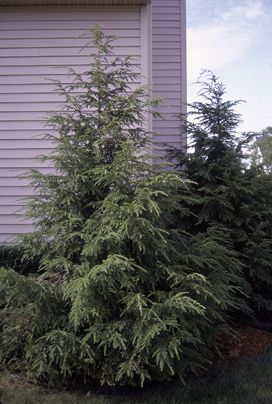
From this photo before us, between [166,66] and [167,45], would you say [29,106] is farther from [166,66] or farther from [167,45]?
[167,45]

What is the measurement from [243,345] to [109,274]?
2.34 meters

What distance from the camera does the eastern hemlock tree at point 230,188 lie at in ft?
20.4

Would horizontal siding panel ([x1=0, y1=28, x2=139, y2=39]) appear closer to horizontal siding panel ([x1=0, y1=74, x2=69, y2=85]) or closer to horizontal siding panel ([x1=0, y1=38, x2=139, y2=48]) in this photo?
horizontal siding panel ([x1=0, y1=38, x2=139, y2=48])

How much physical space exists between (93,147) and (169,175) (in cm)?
88

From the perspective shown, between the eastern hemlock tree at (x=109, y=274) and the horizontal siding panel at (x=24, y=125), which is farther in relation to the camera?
the horizontal siding panel at (x=24, y=125)

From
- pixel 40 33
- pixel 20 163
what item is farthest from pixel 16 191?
pixel 40 33

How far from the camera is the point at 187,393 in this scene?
4.32 metres

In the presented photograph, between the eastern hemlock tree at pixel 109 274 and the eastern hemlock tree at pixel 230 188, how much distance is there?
125 centimetres

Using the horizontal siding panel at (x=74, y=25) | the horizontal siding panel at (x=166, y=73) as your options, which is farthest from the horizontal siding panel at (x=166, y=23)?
the horizontal siding panel at (x=74, y=25)

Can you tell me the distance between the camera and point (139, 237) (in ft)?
13.7

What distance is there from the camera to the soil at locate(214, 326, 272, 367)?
5.20 meters

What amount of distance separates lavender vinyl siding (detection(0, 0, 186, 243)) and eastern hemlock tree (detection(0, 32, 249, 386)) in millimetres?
1556

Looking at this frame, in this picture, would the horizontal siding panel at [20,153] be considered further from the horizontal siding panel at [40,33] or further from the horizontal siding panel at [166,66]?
the horizontal siding panel at [166,66]

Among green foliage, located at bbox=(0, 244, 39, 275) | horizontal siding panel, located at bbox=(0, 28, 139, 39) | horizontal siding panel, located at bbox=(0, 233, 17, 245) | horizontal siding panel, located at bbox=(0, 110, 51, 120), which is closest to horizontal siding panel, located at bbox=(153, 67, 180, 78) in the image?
horizontal siding panel, located at bbox=(0, 28, 139, 39)
